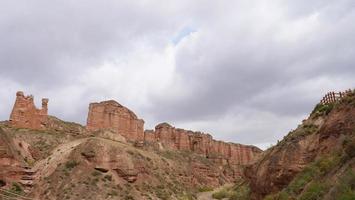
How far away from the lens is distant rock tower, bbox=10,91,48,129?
6975 centimetres

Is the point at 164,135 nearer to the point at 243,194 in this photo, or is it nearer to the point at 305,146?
the point at 243,194

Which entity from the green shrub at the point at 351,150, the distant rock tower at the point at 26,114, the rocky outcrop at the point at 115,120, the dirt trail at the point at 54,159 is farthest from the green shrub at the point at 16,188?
the rocky outcrop at the point at 115,120

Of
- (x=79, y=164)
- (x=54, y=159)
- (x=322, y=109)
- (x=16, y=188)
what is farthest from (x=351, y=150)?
(x=54, y=159)

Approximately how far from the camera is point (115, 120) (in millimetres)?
A: 94062

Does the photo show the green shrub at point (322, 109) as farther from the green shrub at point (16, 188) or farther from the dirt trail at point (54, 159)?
the dirt trail at point (54, 159)

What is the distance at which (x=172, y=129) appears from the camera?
124m

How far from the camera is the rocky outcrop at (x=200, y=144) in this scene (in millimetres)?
120625

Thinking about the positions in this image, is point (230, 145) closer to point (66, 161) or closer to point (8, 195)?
point (66, 161)

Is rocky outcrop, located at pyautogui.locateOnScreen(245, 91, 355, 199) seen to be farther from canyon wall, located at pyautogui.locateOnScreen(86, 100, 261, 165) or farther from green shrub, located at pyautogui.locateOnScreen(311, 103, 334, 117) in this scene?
canyon wall, located at pyautogui.locateOnScreen(86, 100, 261, 165)

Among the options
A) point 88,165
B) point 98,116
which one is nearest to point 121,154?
point 88,165

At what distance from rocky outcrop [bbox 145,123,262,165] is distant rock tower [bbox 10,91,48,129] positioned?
41.0 meters

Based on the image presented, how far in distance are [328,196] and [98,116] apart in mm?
80650

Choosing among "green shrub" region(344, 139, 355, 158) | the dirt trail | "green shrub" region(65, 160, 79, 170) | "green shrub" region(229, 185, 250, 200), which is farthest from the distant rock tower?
"green shrub" region(344, 139, 355, 158)

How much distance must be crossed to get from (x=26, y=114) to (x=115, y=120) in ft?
85.0
